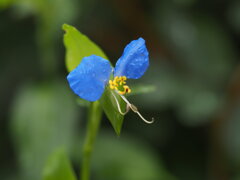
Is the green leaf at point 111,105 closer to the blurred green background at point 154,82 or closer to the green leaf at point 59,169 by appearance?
the green leaf at point 59,169

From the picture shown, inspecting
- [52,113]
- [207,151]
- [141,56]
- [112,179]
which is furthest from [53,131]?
[141,56]

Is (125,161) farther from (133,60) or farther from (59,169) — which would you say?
(133,60)

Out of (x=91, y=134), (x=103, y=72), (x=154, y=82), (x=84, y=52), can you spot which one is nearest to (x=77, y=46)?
(x=84, y=52)

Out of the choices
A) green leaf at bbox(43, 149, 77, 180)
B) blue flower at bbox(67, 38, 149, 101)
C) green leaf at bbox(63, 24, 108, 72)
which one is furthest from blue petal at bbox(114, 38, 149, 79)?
green leaf at bbox(43, 149, 77, 180)

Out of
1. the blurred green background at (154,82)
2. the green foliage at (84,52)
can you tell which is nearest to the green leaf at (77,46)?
the green foliage at (84,52)

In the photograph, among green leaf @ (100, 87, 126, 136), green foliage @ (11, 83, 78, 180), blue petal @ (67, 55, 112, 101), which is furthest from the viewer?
green foliage @ (11, 83, 78, 180)

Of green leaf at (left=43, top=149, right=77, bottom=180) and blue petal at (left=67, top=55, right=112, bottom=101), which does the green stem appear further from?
blue petal at (left=67, top=55, right=112, bottom=101)

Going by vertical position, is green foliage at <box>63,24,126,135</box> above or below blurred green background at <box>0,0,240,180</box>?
above
